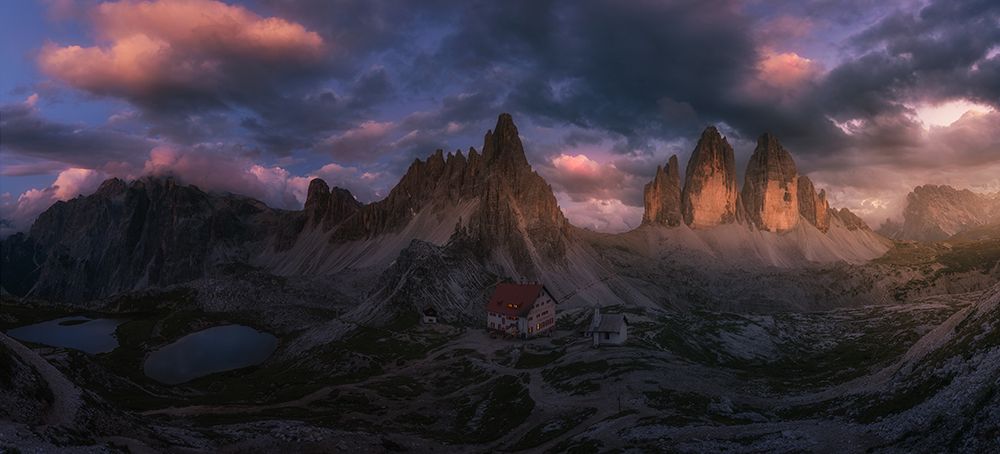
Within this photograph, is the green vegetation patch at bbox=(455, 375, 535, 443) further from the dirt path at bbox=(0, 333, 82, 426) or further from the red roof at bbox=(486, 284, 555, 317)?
the red roof at bbox=(486, 284, 555, 317)

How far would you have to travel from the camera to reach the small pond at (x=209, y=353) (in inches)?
4916

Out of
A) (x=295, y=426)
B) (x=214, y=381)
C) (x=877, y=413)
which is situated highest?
(x=877, y=413)

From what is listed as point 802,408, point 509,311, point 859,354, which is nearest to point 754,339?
point 859,354

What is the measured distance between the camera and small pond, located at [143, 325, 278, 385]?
410ft

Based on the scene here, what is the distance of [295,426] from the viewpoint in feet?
174

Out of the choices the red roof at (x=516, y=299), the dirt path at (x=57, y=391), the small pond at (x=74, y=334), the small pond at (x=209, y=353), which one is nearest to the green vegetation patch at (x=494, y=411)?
the dirt path at (x=57, y=391)

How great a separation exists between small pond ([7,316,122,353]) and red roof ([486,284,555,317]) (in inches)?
3946

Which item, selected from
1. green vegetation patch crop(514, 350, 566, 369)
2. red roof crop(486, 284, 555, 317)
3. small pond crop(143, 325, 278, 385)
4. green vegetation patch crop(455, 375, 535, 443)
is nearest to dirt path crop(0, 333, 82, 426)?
green vegetation patch crop(455, 375, 535, 443)

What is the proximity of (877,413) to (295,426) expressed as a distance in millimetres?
49088

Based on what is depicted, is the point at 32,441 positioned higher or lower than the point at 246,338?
higher

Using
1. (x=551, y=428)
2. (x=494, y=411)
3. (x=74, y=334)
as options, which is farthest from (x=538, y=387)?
(x=74, y=334)

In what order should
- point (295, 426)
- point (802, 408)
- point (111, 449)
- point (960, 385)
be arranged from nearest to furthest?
point (111, 449) → point (960, 385) → point (802, 408) → point (295, 426)

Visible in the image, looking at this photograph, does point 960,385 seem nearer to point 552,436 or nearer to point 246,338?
point 552,436

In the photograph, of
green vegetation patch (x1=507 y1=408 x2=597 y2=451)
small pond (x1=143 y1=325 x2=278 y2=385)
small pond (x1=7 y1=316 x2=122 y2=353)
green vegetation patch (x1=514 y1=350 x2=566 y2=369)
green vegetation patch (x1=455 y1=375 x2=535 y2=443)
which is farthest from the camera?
small pond (x1=7 y1=316 x2=122 y2=353)
